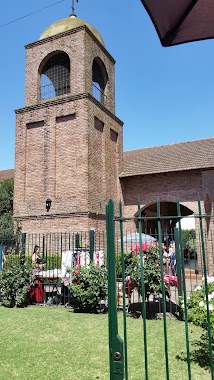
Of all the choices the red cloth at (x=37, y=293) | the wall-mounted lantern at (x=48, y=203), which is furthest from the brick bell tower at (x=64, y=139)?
the red cloth at (x=37, y=293)

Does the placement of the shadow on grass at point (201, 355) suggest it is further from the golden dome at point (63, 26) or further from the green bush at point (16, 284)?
the golden dome at point (63, 26)

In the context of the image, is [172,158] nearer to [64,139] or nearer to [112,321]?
[64,139]

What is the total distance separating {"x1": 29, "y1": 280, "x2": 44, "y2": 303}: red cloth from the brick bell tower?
17.3 ft

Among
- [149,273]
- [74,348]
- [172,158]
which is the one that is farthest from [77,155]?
[74,348]

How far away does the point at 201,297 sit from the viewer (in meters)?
4.68

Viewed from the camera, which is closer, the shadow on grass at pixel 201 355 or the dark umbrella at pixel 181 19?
the dark umbrella at pixel 181 19

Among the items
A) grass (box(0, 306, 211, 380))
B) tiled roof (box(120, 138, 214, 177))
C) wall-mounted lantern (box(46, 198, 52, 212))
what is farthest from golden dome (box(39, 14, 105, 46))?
grass (box(0, 306, 211, 380))

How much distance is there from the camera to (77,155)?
1574cm

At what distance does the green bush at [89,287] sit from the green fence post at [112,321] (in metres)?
6.27

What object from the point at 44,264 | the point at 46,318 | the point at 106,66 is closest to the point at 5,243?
the point at 44,264

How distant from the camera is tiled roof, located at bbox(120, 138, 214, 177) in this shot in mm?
17906

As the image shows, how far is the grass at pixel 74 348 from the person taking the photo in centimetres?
450

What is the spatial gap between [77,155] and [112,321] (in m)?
13.7

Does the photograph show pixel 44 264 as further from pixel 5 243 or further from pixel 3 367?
pixel 3 367
